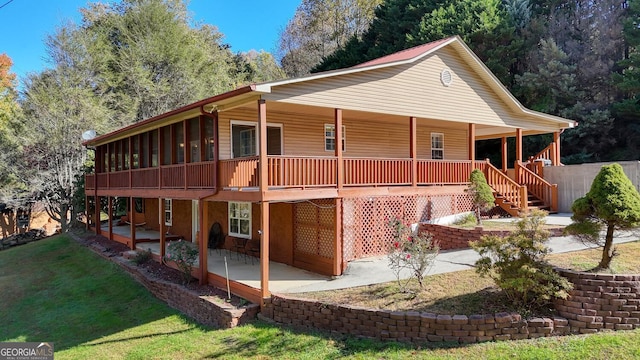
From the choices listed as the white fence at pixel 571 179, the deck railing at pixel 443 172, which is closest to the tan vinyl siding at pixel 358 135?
the deck railing at pixel 443 172

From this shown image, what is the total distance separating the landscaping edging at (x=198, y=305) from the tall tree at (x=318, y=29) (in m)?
29.2

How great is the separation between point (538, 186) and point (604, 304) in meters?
9.97

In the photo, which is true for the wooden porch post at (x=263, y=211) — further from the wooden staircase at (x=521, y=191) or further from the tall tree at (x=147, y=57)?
the tall tree at (x=147, y=57)

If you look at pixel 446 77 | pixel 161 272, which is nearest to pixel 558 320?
pixel 446 77

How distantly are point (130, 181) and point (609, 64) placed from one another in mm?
25444

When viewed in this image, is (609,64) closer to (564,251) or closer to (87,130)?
(564,251)

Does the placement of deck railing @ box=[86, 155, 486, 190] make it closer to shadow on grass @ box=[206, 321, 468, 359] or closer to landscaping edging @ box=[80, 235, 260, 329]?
landscaping edging @ box=[80, 235, 260, 329]

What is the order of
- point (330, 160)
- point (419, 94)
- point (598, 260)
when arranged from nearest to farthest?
point (598, 260)
point (330, 160)
point (419, 94)

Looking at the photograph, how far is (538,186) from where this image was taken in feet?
51.0

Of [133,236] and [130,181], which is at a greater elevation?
[130,181]

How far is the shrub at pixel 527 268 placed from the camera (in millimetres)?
6680

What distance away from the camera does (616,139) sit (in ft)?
73.5

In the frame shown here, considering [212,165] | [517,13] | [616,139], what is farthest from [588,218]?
[517,13]

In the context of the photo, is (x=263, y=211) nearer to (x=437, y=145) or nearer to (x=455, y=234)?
(x=455, y=234)
